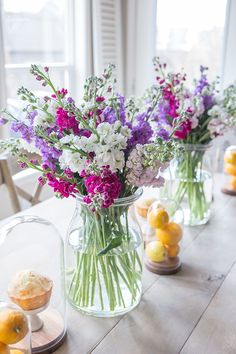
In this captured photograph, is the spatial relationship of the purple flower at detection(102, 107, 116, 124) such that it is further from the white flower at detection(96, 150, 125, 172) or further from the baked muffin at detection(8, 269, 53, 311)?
the baked muffin at detection(8, 269, 53, 311)

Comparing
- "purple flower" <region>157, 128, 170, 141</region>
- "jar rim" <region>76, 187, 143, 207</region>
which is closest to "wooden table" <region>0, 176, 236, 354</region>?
"jar rim" <region>76, 187, 143, 207</region>

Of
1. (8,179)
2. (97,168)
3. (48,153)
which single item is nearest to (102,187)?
(97,168)

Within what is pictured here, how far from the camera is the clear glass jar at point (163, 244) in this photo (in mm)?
→ 1121

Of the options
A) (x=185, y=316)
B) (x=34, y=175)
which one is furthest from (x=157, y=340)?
(x=34, y=175)

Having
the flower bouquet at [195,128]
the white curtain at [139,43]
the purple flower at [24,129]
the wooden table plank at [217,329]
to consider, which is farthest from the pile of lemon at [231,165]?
the white curtain at [139,43]

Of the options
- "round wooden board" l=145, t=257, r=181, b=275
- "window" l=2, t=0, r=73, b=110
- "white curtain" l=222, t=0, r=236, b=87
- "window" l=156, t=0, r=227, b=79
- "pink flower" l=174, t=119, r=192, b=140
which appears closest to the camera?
"round wooden board" l=145, t=257, r=181, b=275

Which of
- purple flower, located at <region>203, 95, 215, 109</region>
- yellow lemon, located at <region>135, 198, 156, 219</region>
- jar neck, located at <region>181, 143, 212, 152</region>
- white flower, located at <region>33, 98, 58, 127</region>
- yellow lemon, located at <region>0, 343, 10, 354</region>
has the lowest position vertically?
yellow lemon, located at <region>135, 198, 156, 219</region>

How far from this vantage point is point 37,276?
857 millimetres

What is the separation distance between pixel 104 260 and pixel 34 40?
6.84ft

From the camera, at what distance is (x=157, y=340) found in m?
0.85

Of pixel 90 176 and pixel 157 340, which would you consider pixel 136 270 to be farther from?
pixel 90 176

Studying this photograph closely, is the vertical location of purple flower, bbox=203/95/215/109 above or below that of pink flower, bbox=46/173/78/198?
above

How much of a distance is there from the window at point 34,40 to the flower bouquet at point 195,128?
4.42ft

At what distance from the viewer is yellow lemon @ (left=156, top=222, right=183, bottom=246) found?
1145 millimetres
